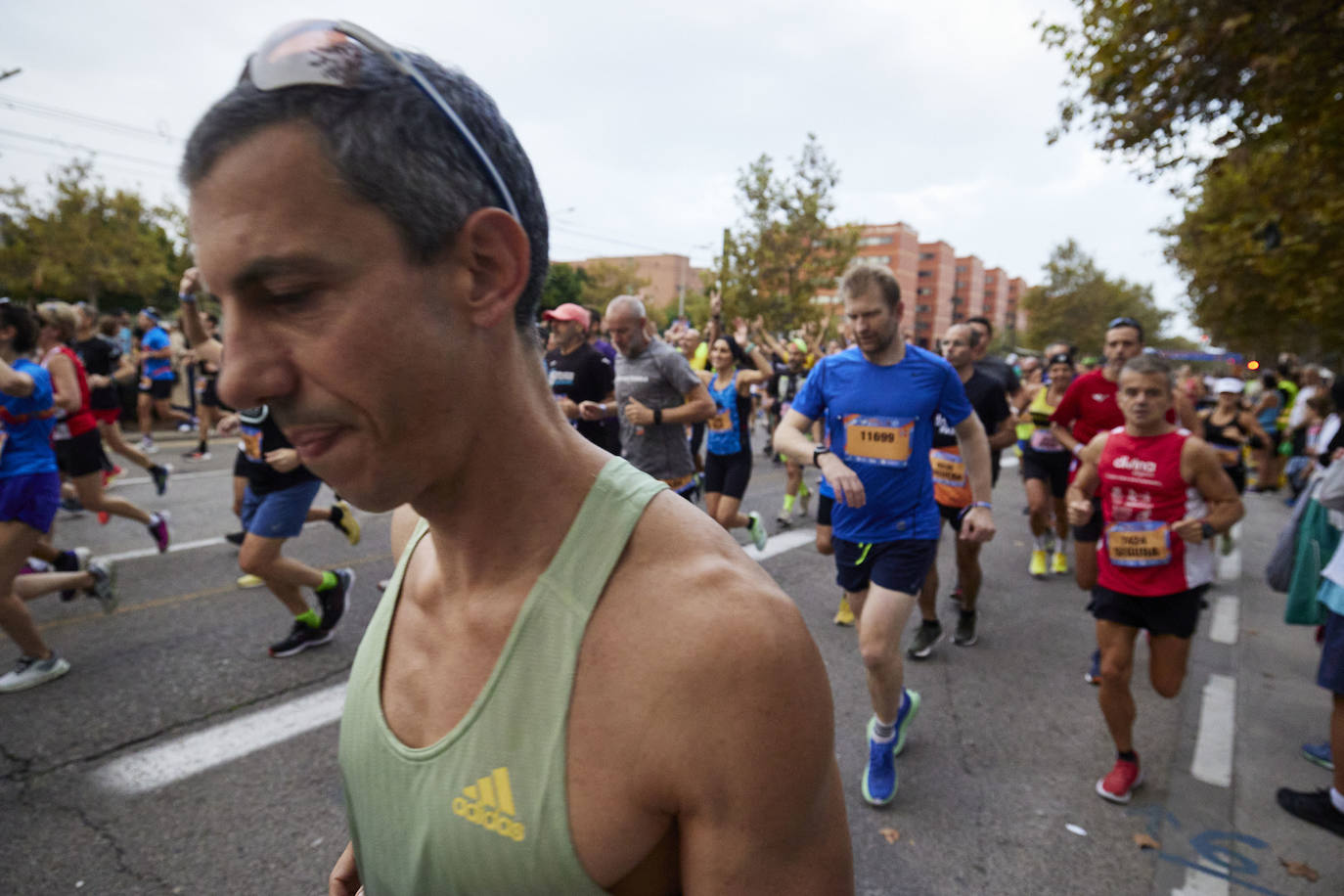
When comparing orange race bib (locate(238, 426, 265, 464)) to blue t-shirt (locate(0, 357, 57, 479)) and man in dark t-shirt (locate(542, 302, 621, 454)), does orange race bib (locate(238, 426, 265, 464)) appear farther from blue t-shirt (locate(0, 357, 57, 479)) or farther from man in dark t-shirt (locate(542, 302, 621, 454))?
man in dark t-shirt (locate(542, 302, 621, 454))

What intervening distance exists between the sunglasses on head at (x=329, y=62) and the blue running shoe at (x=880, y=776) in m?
3.17

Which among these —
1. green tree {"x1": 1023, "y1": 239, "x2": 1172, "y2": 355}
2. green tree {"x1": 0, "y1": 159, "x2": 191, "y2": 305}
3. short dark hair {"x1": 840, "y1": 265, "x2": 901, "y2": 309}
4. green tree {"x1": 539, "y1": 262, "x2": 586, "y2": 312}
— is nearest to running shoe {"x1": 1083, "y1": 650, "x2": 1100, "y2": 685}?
short dark hair {"x1": 840, "y1": 265, "x2": 901, "y2": 309}

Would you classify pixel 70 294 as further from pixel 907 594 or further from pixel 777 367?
pixel 907 594

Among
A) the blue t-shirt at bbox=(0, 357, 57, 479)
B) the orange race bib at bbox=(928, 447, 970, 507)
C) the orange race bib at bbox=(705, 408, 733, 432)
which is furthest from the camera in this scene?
the orange race bib at bbox=(705, 408, 733, 432)

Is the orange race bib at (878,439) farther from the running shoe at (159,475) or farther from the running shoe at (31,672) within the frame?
the running shoe at (159,475)

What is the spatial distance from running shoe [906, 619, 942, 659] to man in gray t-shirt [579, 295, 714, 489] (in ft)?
6.25

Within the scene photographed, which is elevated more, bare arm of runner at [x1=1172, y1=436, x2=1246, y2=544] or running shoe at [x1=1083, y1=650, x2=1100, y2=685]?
bare arm of runner at [x1=1172, y1=436, x2=1246, y2=544]

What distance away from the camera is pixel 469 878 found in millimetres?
894

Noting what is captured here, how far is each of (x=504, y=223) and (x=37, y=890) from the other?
3.21 metres

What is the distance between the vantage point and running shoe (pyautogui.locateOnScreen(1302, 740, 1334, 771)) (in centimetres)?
383

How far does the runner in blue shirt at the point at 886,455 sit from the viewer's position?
3514mm

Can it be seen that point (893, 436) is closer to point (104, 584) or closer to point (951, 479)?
point (951, 479)

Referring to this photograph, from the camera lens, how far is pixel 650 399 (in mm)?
5336

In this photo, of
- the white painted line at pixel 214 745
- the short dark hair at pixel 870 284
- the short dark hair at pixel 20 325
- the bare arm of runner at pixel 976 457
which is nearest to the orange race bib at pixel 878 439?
the bare arm of runner at pixel 976 457
